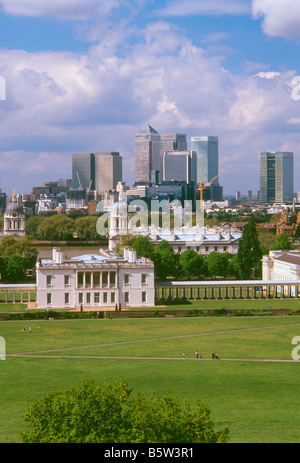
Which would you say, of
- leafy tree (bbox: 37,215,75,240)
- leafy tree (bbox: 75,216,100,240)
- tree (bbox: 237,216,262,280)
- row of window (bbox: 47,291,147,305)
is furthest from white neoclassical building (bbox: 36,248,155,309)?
leafy tree (bbox: 75,216,100,240)

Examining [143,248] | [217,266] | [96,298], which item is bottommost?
[96,298]

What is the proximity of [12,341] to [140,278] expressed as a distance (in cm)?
2594

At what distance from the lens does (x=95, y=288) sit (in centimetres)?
8219

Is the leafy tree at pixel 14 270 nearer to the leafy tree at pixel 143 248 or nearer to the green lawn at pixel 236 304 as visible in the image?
the leafy tree at pixel 143 248

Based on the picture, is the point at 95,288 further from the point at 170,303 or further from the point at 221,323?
the point at 221,323

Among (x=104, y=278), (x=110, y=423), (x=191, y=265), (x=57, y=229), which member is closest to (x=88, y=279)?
(x=104, y=278)

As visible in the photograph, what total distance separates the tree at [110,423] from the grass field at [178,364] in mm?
6479

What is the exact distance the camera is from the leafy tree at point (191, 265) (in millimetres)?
102750

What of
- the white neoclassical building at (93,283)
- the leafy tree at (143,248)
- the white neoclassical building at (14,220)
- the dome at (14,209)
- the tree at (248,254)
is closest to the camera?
the white neoclassical building at (93,283)

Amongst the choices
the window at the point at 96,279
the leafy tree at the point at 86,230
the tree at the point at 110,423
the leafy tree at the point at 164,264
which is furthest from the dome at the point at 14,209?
the tree at the point at 110,423

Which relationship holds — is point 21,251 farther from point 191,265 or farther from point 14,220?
point 14,220

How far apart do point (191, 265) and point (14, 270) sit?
22.7m

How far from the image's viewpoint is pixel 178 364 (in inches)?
1982
